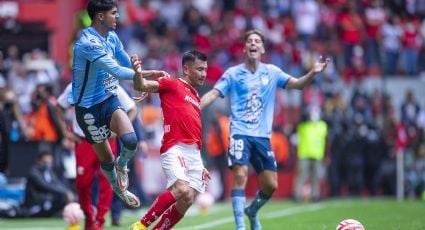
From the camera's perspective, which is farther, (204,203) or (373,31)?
(373,31)

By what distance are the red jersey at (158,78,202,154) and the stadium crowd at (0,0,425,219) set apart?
41.5 feet

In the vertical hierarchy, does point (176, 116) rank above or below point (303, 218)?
above

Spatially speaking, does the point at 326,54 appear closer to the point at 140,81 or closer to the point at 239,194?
the point at 239,194

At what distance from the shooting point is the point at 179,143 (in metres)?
12.5

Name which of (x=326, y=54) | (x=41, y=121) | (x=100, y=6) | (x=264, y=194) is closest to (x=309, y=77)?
(x=264, y=194)

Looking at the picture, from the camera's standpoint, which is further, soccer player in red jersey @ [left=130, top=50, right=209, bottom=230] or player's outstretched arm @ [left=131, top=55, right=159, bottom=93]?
soccer player in red jersey @ [left=130, top=50, right=209, bottom=230]

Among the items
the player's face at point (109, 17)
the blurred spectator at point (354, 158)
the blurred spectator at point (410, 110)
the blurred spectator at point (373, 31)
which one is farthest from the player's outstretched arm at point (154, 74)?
the blurred spectator at point (373, 31)

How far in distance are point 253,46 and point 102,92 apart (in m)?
2.67

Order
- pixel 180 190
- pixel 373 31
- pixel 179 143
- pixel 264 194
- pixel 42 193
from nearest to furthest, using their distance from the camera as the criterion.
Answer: pixel 180 190, pixel 179 143, pixel 264 194, pixel 42 193, pixel 373 31

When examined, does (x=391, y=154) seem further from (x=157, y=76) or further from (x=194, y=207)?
(x=157, y=76)

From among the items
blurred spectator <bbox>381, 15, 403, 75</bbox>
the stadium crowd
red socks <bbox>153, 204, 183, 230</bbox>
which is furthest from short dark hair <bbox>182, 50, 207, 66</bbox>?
blurred spectator <bbox>381, 15, 403, 75</bbox>

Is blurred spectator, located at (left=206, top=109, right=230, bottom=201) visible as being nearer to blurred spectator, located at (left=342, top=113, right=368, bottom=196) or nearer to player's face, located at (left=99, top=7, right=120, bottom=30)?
blurred spectator, located at (left=342, top=113, right=368, bottom=196)

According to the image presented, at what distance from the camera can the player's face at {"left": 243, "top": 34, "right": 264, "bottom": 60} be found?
1496cm

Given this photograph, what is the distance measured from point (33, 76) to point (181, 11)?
757cm
